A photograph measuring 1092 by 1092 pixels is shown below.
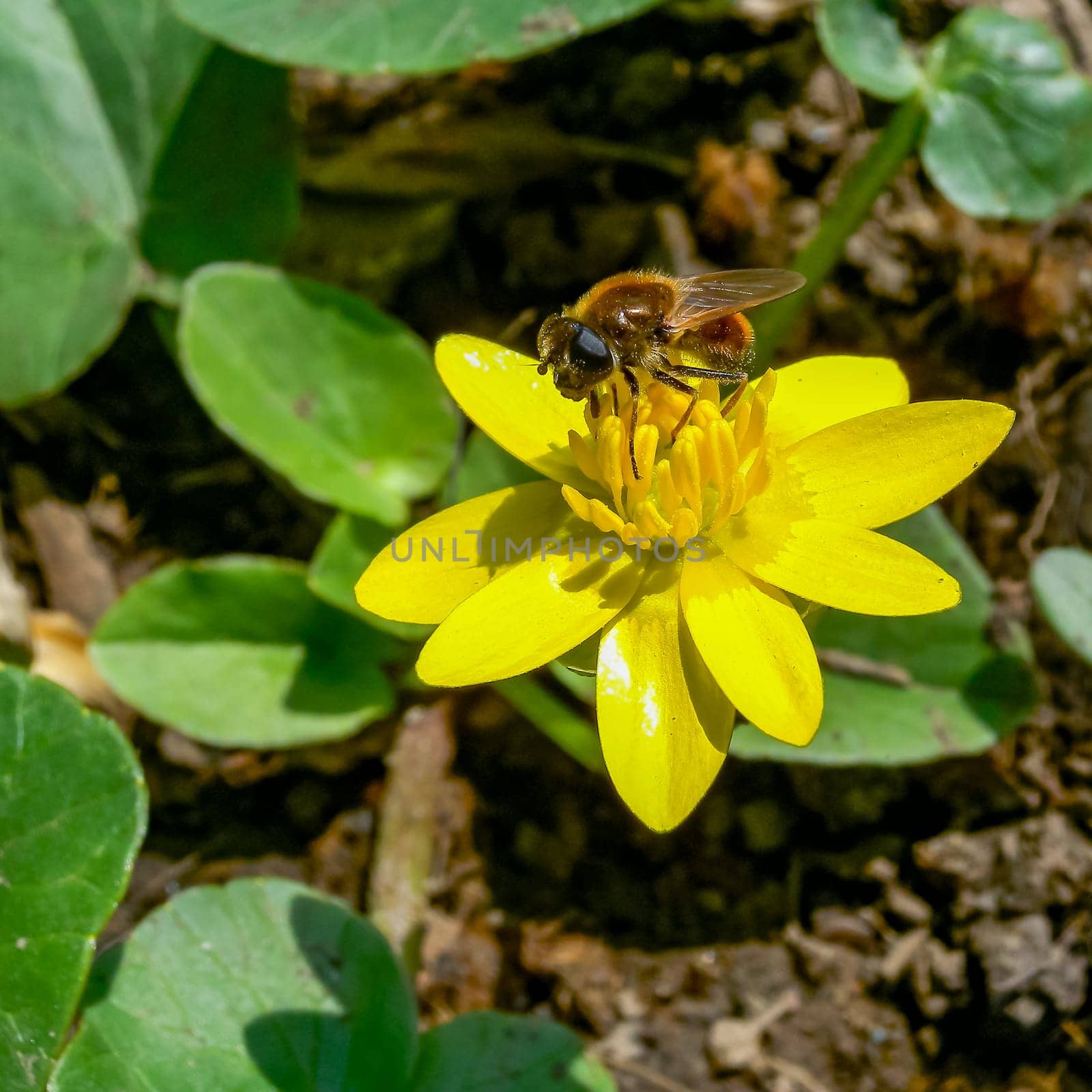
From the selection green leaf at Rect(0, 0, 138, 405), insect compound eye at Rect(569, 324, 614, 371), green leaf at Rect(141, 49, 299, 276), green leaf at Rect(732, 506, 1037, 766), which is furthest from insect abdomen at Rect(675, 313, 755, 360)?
green leaf at Rect(0, 0, 138, 405)

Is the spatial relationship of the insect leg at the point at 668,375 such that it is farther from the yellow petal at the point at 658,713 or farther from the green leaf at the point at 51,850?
the green leaf at the point at 51,850

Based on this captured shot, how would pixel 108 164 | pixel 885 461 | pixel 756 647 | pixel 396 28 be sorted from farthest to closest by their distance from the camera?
pixel 108 164 < pixel 396 28 < pixel 885 461 < pixel 756 647

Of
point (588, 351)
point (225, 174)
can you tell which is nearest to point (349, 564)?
point (588, 351)

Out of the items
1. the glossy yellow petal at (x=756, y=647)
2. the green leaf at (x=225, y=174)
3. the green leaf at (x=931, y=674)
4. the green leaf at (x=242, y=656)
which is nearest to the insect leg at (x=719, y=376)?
the glossy yellow petal at (x=756, y=647)

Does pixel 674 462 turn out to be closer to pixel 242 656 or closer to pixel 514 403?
pixel 514 403

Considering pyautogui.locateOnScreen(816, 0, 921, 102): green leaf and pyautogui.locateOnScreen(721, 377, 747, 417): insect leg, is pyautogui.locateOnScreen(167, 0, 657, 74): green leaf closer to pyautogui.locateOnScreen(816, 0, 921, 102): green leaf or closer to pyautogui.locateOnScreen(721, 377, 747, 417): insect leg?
pyautogui.locateOnScreen(816, 0, 921, 102): green leaf

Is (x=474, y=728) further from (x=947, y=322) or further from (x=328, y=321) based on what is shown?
(x=947, y=322)

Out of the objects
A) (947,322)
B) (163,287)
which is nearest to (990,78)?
(947,322)
